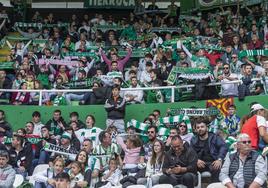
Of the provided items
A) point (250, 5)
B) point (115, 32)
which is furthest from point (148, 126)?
point (250, 5)

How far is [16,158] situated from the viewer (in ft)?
45.7

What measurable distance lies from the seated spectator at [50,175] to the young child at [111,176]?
0.74m

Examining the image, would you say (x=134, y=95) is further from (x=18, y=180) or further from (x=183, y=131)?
(x=18, y=180)

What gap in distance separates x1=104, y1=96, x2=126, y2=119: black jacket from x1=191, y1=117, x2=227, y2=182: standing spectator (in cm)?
339

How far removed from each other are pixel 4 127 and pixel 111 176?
4570 mm

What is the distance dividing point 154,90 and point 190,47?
2.23m

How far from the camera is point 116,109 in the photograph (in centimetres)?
1580

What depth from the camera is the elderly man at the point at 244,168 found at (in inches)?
397

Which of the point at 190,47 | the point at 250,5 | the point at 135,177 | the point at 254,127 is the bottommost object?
the point at 135,177

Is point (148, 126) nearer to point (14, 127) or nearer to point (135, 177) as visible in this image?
point (135, 177)

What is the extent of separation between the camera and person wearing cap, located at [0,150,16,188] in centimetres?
1248

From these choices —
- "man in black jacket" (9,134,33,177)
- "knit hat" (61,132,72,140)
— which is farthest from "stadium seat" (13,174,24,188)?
"knit hat" (61,132,72,140)

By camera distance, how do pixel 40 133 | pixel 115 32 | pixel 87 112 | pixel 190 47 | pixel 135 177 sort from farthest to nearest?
1. pixel 115 32
2. pixel 190 47
3. pixel 87 112
4. pixel 40 133
5. pixel 135 177

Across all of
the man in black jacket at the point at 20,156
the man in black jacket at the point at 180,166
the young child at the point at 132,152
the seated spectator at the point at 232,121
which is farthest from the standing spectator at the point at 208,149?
the man in black jacket at the point at 20,156
